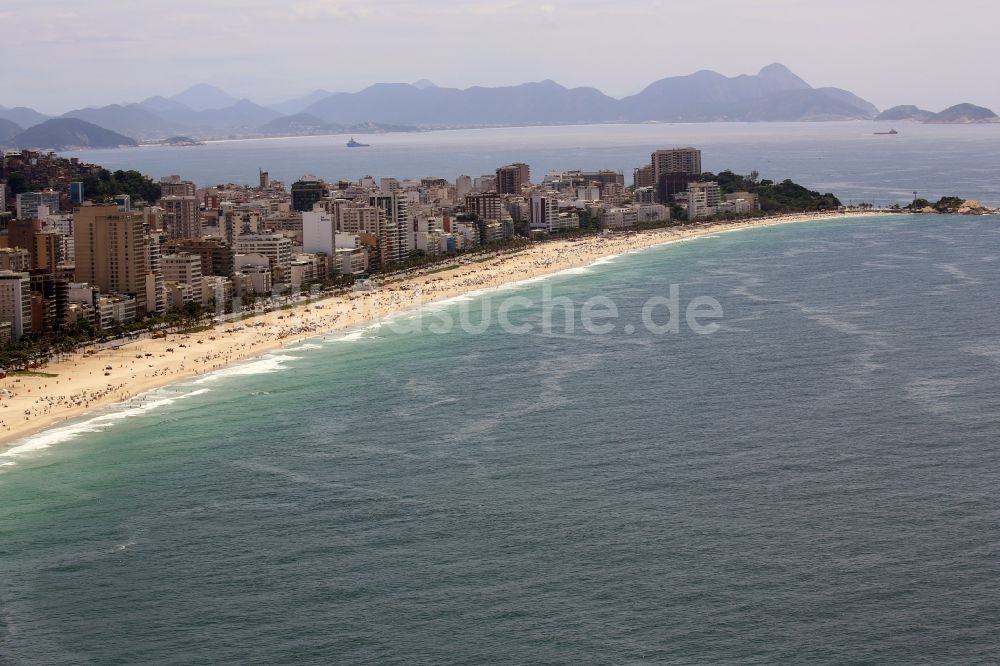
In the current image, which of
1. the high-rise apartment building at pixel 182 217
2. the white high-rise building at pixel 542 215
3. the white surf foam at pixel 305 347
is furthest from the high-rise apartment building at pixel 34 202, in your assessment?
the white surf foam at pixel 305 347

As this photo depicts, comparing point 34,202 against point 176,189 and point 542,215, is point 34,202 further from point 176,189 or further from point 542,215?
point 542,215

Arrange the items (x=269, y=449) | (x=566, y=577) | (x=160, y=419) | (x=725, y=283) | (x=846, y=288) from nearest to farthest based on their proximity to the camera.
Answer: (x=566, y=577) < (x=269, y=449) < (x=160, y=419) < (x=846, y=288) < (x=725, y=283)

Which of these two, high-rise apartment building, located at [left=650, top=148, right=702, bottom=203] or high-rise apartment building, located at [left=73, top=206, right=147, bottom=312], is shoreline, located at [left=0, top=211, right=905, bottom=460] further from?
high-rise apartment building, located at [left=650, top=148, right=702, bottom=203]

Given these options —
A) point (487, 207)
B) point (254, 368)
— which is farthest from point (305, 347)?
point (487, 207)

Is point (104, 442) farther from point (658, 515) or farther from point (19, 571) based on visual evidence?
point (658, 515)

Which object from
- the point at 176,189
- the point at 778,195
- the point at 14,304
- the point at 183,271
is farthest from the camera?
the point at 778,195

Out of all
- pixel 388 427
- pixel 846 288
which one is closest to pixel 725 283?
pixel 846 288

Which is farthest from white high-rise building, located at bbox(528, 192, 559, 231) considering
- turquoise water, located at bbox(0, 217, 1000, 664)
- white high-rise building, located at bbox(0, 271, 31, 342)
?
white high-rise building, located at bbox(0, 271, 31, 342)
